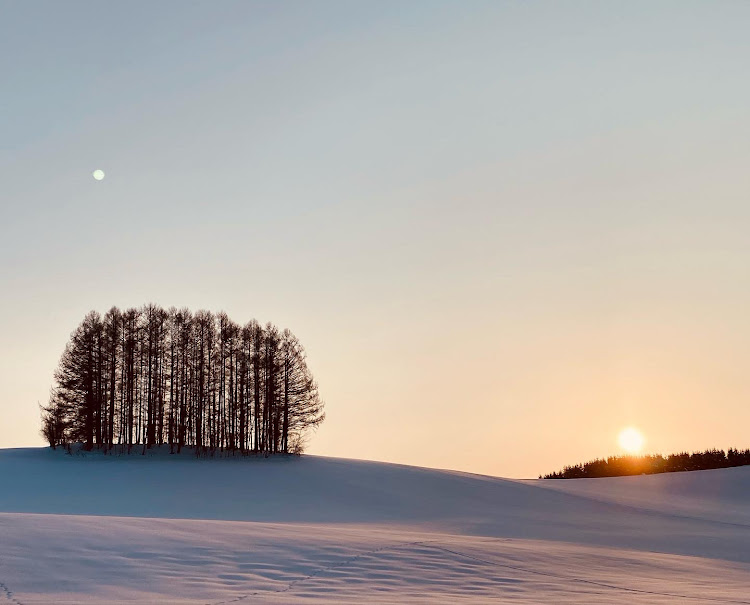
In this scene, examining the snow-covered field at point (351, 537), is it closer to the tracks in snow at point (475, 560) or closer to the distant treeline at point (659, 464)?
the tracks in snow at point (475, 560)

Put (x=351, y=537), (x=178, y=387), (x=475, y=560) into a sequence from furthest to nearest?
(x=178, y=387)
(x=351, y=537)
(x=475, y=560)

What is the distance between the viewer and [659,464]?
5006cm

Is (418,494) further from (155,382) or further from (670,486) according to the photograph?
(155,382)

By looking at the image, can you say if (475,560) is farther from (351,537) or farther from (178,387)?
(178,387)

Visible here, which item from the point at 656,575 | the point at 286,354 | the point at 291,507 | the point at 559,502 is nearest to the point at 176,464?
the point at 286,354

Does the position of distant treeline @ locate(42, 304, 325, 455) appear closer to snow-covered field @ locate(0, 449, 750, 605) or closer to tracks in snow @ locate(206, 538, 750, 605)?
snow-covered field @ locate(0, 449, 750, 605)

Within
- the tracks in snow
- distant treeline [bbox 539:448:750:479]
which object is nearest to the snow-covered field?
the tracks in snow

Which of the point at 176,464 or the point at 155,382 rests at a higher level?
the point at 155,382

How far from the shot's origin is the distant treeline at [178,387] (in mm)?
41656

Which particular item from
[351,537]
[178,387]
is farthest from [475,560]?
[178,387]

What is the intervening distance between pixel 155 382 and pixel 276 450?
7.21 m

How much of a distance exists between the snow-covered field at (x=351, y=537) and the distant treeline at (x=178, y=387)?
11.6 ft

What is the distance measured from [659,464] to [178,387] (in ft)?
95.4

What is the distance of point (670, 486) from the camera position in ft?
128
